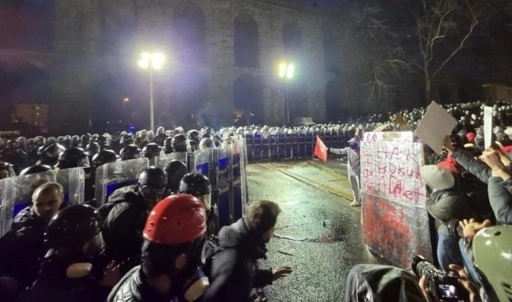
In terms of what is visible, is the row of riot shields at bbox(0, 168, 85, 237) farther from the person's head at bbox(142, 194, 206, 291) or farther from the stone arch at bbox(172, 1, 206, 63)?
the stone arch at bbox(172, 1, 206, 63)

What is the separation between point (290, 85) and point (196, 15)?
431 inches

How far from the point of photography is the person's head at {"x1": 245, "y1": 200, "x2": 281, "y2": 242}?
6.98 ft

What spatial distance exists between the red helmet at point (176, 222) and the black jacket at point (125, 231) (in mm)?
926

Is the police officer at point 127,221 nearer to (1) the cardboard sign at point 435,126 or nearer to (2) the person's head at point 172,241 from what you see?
(2) the person's head at point 172,241

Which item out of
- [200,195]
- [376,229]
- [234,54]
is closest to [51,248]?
[200,195]

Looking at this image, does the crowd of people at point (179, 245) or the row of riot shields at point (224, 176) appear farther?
the row of riot shields at point (224, 176)

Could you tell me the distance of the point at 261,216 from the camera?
215 centimetres

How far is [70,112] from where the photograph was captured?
862 inches

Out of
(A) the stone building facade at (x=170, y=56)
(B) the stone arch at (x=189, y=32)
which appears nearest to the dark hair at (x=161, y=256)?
(A) the stone building facade at (x=170, y=56)

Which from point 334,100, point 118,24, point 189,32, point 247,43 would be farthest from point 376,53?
point 118,24

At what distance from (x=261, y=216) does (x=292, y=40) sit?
3266 cm

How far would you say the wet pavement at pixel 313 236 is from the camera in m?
4.21

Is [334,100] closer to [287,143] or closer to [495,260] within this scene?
[287,143]

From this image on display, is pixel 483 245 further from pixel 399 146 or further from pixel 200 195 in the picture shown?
pixel 399 146
